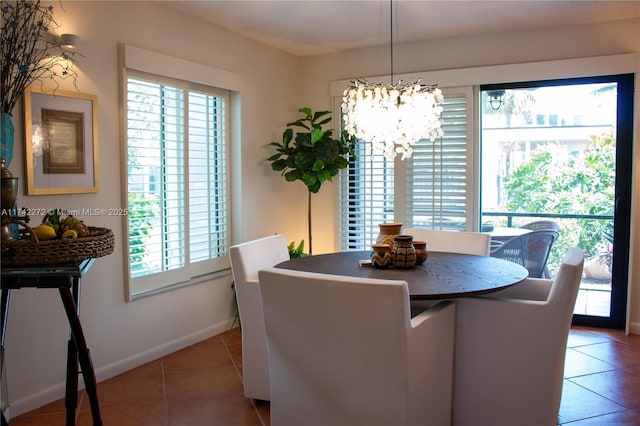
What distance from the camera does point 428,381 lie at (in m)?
2.24

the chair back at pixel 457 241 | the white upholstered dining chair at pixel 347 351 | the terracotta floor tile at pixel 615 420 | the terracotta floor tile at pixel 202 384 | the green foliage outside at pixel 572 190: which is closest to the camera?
the white upholstered dining chair at pixel 347 351

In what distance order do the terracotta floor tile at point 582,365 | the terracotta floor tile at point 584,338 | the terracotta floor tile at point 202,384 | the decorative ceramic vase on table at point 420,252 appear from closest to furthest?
the decorative ceramic vase on table at point 420,252 → the terracotta floor tile at point 202,384 → the terracotta floor tile at point 582,365 → the terracotta floor tile at point 584,338

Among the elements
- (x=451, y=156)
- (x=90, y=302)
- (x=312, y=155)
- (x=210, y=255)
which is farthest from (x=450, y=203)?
(x=90, y=302)

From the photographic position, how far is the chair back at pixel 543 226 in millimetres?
4418

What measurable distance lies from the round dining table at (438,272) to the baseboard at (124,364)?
1330 millimetres

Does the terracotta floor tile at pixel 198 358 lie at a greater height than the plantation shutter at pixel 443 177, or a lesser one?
lesser

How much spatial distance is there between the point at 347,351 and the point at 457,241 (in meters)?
1.73

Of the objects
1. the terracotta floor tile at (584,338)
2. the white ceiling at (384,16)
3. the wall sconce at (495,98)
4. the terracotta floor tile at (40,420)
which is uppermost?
the white ceiling at (384,16)

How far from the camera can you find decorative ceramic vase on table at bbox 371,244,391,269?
2793 mm

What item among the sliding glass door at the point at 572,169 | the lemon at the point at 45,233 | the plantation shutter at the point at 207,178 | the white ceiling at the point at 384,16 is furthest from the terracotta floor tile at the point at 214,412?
the sliding glass door at the point at 572,169

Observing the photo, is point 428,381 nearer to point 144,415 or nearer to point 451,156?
point 144,415

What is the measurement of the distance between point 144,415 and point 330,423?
1174mm

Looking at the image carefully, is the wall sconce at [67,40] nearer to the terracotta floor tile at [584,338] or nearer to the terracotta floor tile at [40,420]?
the terracotta floor tile at [40,420]

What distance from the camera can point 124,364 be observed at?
3404 mm
